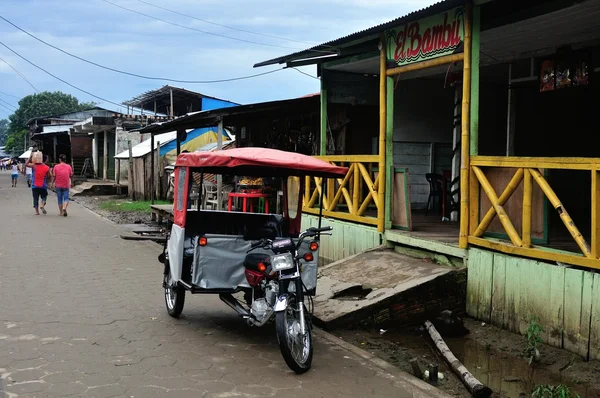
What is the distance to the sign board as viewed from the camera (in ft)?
24.7

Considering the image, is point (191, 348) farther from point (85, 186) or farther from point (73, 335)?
point (85, 186)

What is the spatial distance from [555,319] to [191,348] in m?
3.56

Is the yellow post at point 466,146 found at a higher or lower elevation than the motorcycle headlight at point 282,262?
higher

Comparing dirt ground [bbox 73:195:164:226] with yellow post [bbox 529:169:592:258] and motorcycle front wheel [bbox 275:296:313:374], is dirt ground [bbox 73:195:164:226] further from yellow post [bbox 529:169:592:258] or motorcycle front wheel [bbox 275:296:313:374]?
yellow post [bbox 529:169:592:258]

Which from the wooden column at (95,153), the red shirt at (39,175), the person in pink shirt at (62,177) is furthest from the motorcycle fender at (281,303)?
the wooden column at (95,153)

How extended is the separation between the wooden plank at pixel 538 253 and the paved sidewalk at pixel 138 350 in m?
1.93

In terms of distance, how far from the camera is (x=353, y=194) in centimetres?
981

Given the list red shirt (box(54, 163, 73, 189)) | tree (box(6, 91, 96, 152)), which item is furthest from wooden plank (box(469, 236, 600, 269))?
tree (box(6, 91, 96, 152))

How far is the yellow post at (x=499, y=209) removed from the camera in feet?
21.0

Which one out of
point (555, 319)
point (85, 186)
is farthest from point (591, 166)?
point (85, 186)

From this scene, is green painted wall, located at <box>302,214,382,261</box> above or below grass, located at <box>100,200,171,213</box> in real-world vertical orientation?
above

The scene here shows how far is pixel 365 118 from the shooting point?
12844 millimetres

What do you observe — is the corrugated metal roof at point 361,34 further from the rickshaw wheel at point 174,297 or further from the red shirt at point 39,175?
the red shirt at point 39,175

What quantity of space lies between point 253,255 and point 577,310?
121 inches
